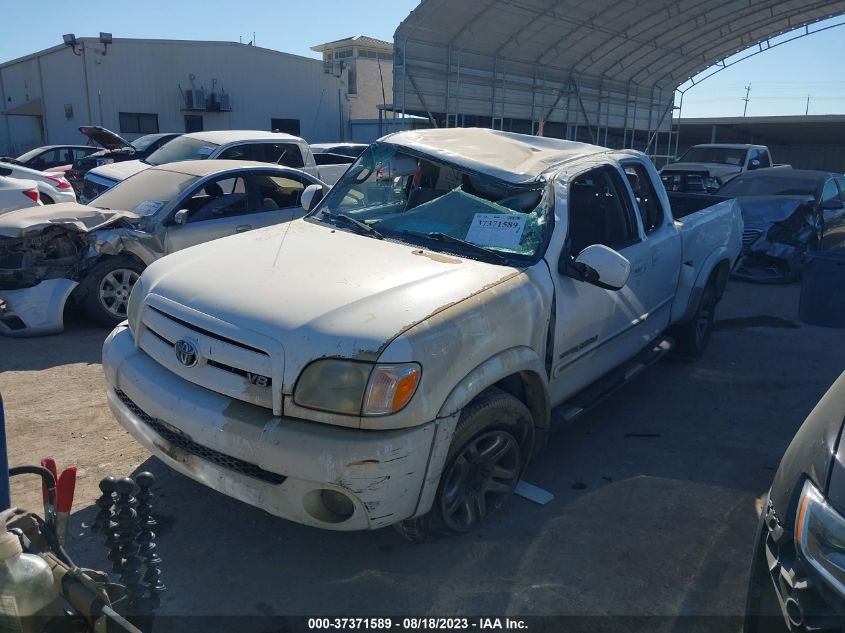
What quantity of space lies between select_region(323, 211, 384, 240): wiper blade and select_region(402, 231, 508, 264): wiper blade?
17cm

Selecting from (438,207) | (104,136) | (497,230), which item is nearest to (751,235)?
(438,207)

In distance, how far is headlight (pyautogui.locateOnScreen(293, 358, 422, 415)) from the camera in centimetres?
273

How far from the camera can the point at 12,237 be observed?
616cm

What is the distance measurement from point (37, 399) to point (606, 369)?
13.0ft

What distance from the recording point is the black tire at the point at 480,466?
3.10 metres

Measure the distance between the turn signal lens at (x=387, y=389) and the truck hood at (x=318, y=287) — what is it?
0.31ft

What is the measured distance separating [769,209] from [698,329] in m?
5.31

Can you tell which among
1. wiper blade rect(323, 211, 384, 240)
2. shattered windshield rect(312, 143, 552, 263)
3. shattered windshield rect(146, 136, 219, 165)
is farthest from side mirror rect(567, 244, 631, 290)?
shattered windshield rect(146, 136, 219, 165)

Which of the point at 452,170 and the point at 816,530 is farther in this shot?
the point at 452,170

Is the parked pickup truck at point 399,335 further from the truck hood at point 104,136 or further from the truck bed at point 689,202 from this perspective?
the truck hood at point 104,136

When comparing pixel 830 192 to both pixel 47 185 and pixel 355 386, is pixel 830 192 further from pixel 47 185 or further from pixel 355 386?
pixel 47 185

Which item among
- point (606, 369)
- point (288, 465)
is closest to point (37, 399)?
point (288, 465)

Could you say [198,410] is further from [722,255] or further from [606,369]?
[722,255]

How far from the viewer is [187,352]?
9.91 feet
